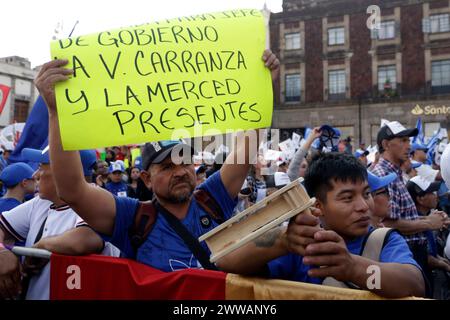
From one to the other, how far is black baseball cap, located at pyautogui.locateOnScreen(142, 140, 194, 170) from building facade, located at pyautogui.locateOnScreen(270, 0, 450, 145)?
27998 mm

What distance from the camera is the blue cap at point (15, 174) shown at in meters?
3.96

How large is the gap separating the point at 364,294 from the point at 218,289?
51 centimetres

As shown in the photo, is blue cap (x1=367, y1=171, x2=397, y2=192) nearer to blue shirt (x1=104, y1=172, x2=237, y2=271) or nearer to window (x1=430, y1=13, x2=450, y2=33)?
blue shirt (x1=104, y1=172, x2=237, y2=271)

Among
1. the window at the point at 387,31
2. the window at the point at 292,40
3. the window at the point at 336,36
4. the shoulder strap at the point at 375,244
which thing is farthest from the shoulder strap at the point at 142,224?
the window at the point at 292,40

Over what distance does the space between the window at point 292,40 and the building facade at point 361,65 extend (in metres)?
0.07

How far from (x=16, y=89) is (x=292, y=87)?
60.3ft

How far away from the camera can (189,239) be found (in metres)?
2.10

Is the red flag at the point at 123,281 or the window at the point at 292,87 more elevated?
the window at the point at 292,87

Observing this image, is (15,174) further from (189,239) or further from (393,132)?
(393,132)

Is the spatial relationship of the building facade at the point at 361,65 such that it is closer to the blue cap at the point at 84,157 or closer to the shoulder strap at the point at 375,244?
the blue cap at the point at 84,157

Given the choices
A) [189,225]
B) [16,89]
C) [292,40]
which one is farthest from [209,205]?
[292,40]

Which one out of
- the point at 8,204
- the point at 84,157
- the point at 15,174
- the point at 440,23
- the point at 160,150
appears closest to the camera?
the point at 160,150

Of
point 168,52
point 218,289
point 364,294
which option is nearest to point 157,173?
point 168,52
